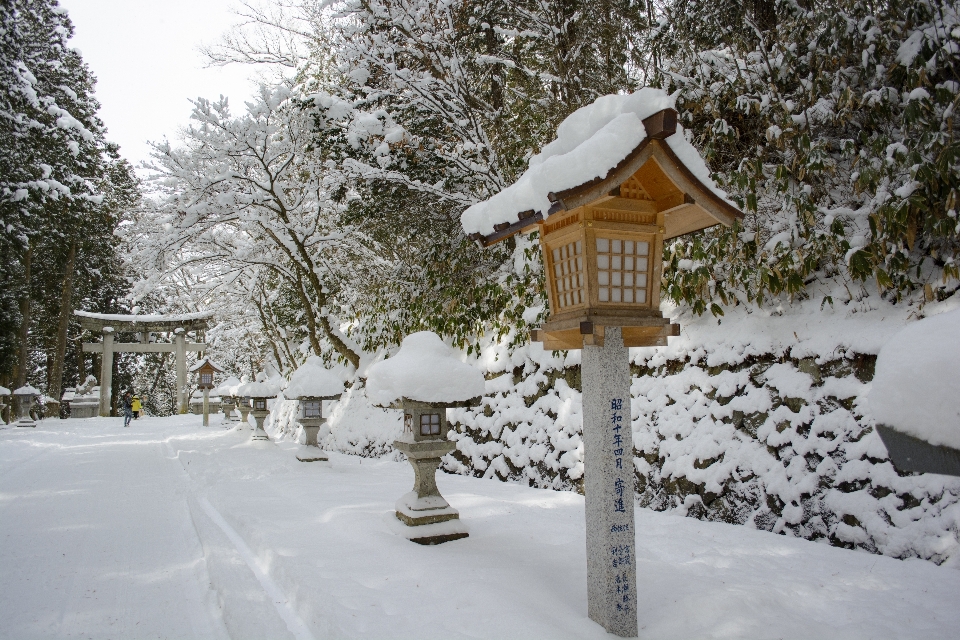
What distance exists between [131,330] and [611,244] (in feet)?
89.0

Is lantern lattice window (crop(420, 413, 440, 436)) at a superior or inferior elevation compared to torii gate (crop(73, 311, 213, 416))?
inferior

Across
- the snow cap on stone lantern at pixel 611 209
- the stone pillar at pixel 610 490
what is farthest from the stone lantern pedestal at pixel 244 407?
the stone pillar at pixel 610 490

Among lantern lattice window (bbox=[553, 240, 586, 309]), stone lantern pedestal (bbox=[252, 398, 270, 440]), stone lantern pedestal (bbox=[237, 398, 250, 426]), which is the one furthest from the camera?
stone lantern pedestal (bbox=[237, 398, 250, 426])

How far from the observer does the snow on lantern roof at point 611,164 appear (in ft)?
9.09

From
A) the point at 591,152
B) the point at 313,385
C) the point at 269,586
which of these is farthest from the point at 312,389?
the point at 591,152

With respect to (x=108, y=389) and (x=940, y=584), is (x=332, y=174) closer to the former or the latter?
(x=940, y=584)

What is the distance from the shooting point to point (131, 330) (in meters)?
24.1

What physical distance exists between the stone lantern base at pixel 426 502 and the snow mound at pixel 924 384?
373cm

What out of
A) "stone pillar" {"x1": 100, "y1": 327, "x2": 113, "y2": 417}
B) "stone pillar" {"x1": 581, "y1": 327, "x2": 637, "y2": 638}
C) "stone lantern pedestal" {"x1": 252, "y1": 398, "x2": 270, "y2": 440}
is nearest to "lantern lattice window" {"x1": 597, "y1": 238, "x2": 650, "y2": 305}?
"stone pillar" {"x1": 581, "y1": 327, "x2": 637, "y2": 638}

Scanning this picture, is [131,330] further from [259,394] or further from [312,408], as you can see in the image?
[312,408]

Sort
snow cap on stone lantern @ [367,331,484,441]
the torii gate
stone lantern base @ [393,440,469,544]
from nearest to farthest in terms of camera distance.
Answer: stone lantern base @ [393,440,469,544] < snow cap on stone lantern @ [367,331,484,441] < the torii gate

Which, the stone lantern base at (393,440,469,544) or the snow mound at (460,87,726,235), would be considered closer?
the snow mound at (460,87,726,235)

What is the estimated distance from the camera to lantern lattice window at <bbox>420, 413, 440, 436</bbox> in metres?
4.78

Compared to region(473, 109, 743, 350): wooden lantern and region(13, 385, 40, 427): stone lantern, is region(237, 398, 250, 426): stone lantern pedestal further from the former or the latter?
region(473, 109, 743, 350): wooden lantern
